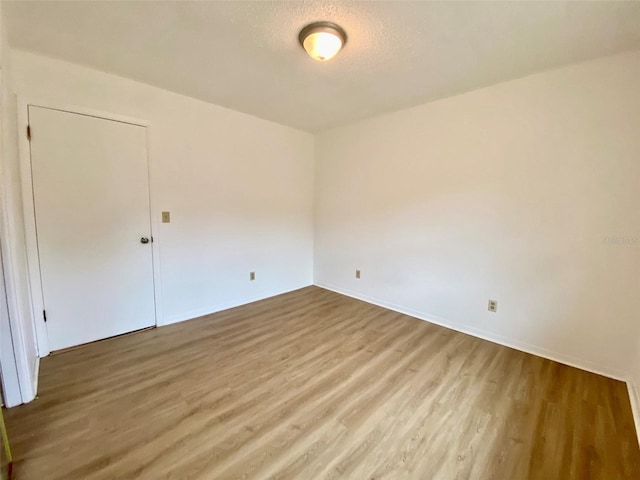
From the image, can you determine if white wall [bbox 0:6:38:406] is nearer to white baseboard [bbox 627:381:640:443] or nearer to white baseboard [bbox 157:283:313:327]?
white baseboard [bbox 157:283:313:327]

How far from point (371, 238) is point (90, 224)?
9.56 feet

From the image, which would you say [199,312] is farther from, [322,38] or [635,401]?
[635,401]

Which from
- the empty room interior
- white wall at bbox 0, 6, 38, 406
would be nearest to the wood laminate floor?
the empty room interior

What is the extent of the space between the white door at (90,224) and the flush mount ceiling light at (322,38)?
1814 millimetres

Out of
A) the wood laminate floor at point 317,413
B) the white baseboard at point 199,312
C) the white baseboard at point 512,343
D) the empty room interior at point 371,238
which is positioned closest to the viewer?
the wood laminate floor at point 317,413

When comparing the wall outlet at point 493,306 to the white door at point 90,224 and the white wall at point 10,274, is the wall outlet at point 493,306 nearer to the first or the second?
the white door at point 90,224

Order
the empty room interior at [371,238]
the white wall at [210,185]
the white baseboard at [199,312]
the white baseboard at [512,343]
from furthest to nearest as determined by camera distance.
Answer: the white baseboard at [199,312], the white wall at [210,185], the white baseboard at [512,343], the empty room interior at [371,238]

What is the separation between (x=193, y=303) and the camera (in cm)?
312

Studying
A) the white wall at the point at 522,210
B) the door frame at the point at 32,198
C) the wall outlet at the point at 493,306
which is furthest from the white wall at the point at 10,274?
the wall outlet at the point at 493,306

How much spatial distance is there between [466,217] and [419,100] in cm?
A: 129

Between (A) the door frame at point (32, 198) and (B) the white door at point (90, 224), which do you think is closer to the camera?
(A) the door frame at point (32, 198)

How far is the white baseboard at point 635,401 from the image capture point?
167cm

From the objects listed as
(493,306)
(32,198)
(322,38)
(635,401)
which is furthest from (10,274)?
(635,401)

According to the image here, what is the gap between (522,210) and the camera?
2.40m
